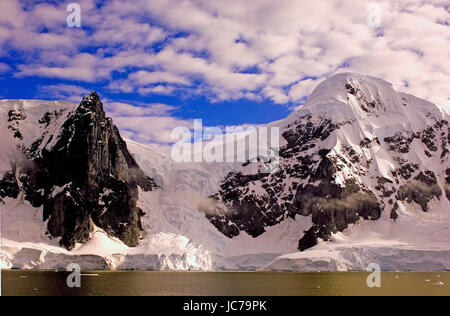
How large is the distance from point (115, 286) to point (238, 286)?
27.7 meters

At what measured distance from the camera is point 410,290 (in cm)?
12062
